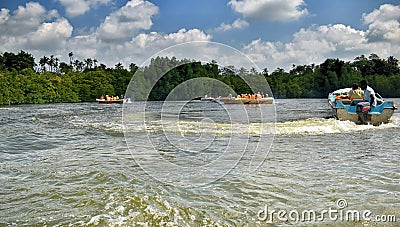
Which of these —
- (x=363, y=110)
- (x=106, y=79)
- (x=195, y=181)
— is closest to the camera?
(x=195, y=181)

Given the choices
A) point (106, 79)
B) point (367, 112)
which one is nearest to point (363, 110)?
point (367, 112)

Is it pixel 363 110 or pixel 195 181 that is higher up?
pixel 363 110

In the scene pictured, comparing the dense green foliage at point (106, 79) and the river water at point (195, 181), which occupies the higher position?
the dense green foliage at point (106, 79)

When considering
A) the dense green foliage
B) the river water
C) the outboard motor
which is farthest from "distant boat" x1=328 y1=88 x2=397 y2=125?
the dense green foliage

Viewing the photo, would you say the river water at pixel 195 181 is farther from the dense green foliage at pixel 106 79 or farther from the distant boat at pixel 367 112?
the dense green foliage at pixel 106 79

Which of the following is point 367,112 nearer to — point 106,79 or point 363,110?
point 363,110

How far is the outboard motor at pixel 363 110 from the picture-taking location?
44.7 feet

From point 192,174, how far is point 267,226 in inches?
95.3

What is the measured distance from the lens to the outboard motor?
44.7 feet

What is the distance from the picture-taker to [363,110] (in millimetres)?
13625

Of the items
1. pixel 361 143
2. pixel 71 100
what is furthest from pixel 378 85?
pixel 361 143

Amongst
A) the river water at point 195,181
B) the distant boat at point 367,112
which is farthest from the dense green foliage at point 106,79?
the river water at point 195,181

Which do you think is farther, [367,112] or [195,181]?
[367,112]

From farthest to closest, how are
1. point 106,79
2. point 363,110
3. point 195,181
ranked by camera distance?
point 106,79
point 363,110
point 195,181
